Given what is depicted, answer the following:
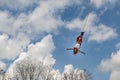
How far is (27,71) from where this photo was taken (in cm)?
10688

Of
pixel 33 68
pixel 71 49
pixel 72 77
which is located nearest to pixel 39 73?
pixel 33 68

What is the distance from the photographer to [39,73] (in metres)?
106

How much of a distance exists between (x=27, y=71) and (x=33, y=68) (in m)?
2.10

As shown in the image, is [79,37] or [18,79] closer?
[79,37]

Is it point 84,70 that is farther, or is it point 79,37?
point 84,70

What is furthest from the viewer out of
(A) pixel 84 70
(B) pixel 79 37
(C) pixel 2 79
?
(A) pixel 84 70

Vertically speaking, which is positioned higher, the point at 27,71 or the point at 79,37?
the point at 27,71

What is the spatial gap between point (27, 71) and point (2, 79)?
329 inches

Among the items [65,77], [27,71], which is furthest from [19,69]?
[65,77]

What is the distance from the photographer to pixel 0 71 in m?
104

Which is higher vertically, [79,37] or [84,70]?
[84,70]

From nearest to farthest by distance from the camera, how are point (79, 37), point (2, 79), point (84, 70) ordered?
point (79, 37) → point (2, 79) → point (84, 70)

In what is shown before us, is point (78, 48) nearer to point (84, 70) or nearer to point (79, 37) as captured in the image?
point (79, 37)

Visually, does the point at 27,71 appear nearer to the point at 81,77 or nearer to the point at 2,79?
the point at 2,79
